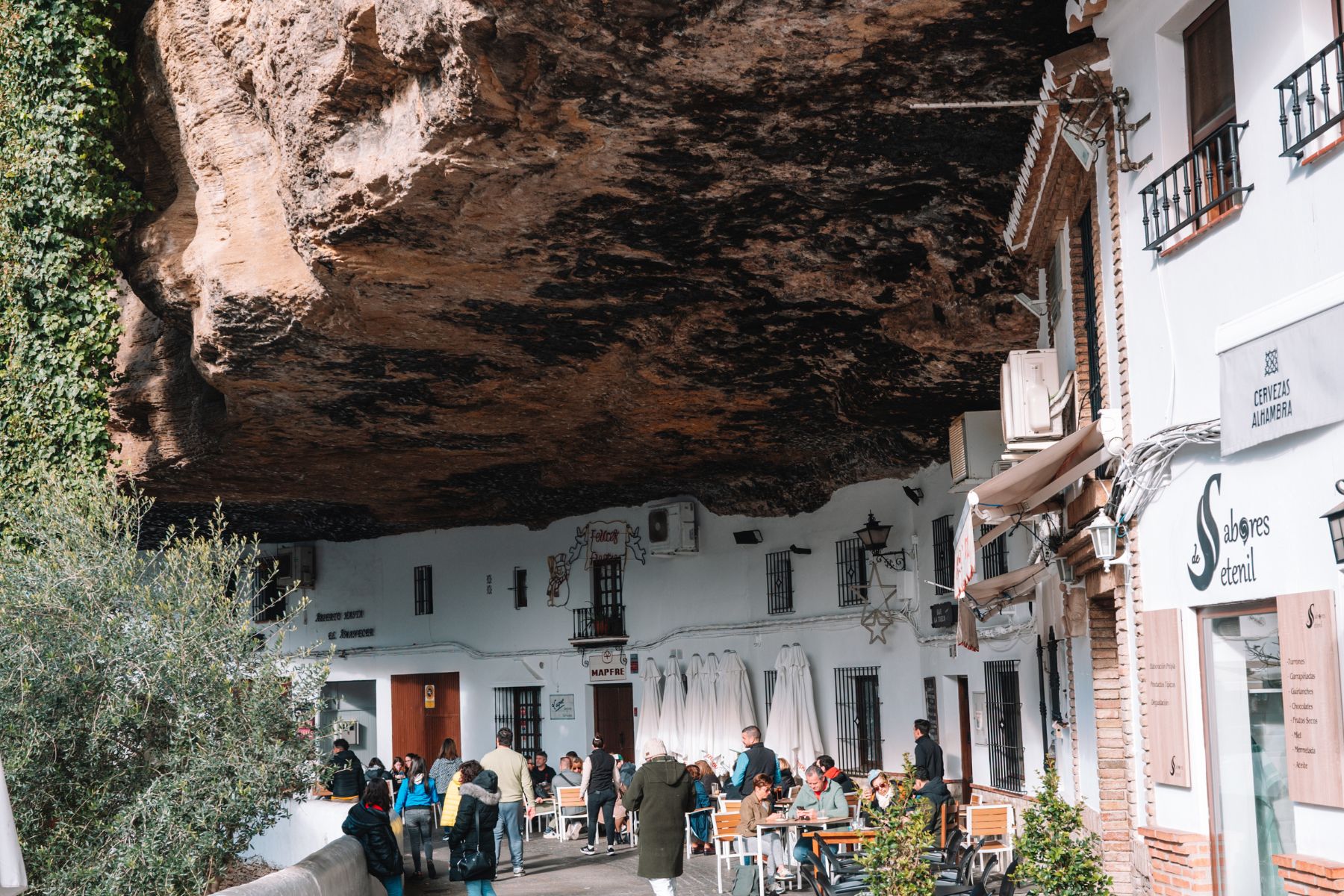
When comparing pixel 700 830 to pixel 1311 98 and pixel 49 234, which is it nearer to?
pixel 49 234

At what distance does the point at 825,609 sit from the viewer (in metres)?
19.7

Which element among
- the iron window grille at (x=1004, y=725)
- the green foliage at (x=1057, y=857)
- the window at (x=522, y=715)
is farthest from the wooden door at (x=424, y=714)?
the green foliage at (x=1057, y=857)

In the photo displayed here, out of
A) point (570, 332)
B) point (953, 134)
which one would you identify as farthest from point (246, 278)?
point (953, 134)

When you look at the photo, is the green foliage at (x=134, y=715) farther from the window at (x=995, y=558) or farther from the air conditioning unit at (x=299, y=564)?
the air conditioning unit at (x=299, y=564)

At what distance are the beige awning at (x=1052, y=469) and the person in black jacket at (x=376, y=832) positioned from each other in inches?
225

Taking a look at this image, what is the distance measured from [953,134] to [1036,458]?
255 cm

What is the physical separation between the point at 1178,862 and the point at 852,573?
12418 mm

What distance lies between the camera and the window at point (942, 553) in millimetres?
16922

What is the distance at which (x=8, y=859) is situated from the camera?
566cm

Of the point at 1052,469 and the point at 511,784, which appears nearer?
the point at 1052,469

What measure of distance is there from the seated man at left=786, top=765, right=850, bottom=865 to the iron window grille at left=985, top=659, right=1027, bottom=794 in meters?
3.02

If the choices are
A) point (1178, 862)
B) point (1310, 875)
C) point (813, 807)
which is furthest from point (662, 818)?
point (1310, 875)

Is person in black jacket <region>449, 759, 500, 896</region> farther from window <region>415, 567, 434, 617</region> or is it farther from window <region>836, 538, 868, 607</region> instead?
window <region>415, 567, 434, 617</region>

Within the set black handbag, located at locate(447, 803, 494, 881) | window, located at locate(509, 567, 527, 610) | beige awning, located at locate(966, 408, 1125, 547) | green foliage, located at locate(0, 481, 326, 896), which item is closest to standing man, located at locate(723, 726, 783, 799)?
black handbag, located at locate(447, 803, 494, 881)
